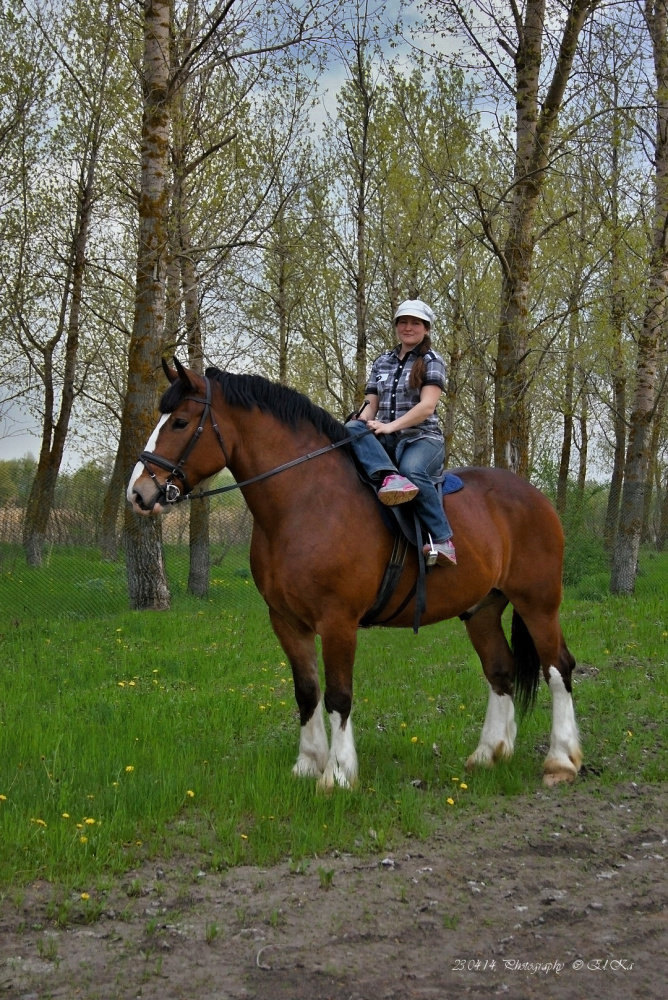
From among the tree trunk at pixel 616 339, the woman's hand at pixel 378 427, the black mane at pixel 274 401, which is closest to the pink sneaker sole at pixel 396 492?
the woman's hand at pixel 378 427

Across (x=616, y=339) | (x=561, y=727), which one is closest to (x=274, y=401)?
(x=561, y=727)

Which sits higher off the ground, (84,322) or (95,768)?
(84,322)

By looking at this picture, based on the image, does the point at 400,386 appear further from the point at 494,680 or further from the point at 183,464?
the point at 494,680

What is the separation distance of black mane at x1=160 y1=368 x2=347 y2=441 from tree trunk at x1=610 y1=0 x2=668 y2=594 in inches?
413

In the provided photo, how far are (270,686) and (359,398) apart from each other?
33.9 feet

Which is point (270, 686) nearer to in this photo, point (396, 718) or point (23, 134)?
point (396, 718)

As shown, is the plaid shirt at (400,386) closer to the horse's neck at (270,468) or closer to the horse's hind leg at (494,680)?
the horse's neck at (270,468)

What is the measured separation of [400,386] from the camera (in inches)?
235

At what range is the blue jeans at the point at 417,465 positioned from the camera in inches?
221

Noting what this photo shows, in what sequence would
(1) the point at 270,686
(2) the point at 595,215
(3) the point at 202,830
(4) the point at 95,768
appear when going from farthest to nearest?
(2) the point at 595,215
(1) the point at 270,686
(4) the point at 95,768
(3) the point at 202,830

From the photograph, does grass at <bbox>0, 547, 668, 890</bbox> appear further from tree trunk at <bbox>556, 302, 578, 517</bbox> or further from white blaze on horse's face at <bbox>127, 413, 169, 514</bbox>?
tree trunk at <bbox>556, 302, 578, 517</bbox>

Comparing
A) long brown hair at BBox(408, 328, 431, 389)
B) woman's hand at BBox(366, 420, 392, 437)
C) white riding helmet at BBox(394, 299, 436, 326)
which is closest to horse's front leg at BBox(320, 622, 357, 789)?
woman's hand at BBox(366, 420, 392, 437)

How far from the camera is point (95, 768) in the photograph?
217 inches

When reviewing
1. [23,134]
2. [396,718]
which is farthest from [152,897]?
[23,134]
